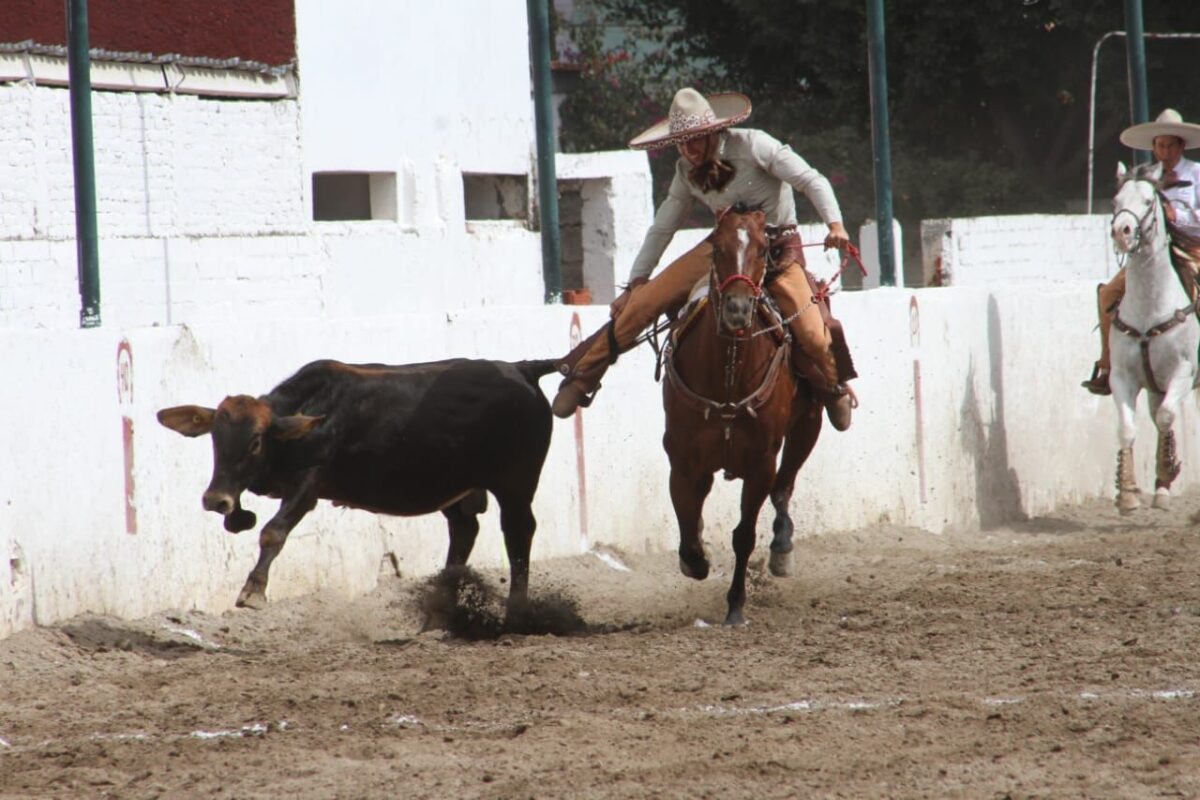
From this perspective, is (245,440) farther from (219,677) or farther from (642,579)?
(642,579)

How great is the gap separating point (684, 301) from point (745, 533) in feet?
3.90

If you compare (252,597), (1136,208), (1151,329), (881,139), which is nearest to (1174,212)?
(1151,329)

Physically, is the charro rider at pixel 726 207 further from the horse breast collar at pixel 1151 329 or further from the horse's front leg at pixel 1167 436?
the horse's front leg at pixel 1167 436

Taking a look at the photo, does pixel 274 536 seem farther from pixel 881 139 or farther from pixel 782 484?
pixel 881 139

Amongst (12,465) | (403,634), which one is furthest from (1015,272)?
(12,465)

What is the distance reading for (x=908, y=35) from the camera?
99.6 ft

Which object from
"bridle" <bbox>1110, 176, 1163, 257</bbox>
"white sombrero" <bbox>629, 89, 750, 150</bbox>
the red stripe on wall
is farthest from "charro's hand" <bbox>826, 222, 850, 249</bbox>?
the red stripe on wall

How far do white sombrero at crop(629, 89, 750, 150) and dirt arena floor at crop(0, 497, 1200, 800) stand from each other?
2343mm

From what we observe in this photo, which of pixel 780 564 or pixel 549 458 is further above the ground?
pixel 549 458

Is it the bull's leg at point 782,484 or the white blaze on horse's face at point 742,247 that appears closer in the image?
the white blaze on horse's face at point 742,247

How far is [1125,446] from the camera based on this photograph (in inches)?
559

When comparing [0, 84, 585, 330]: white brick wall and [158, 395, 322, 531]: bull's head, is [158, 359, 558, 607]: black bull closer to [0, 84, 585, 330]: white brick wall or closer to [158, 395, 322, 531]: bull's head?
[158, 395, 322, 531]: bull's head

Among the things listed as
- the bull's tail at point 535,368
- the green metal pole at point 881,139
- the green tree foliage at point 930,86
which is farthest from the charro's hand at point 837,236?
the green tree foliage at point 930,86

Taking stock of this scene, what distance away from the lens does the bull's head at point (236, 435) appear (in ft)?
27.4
